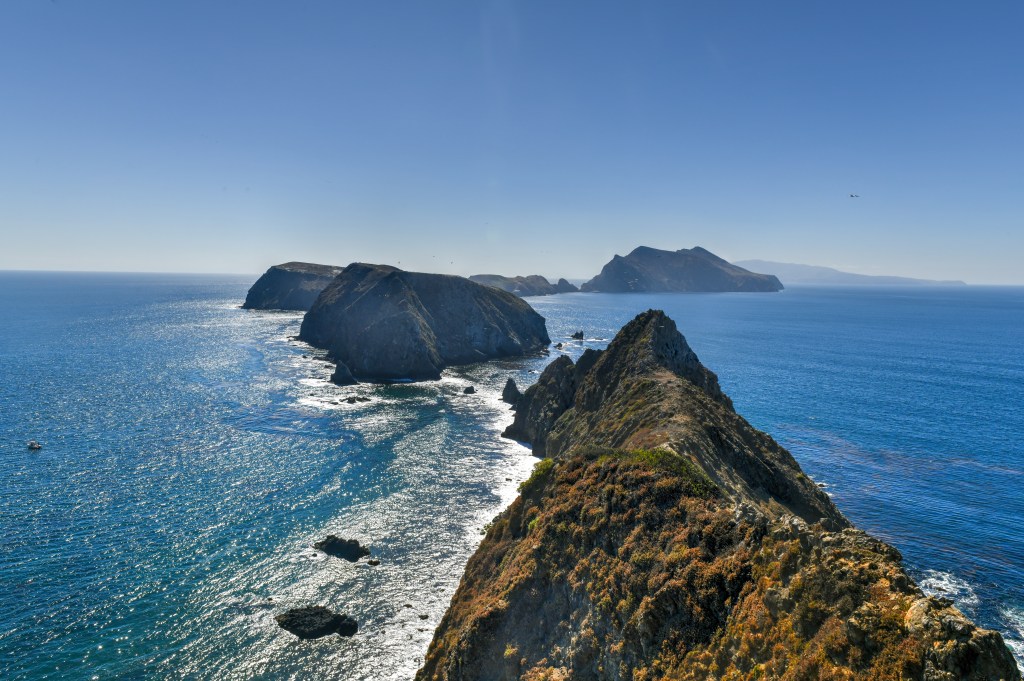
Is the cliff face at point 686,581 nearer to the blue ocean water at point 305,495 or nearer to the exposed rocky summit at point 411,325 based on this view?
the blue ocean water at point 305,495

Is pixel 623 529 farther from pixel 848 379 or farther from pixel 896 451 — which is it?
pixel 848 379

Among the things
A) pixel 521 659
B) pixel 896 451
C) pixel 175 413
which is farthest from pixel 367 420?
pixel 896 451

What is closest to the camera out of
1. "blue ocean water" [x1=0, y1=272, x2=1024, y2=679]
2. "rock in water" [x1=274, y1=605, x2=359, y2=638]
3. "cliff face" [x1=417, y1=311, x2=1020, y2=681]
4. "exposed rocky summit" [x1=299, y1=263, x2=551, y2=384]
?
"cliff face" [x1=417, y1=311, x2=1020, y2=681]

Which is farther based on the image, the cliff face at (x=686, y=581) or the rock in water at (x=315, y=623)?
the rock in water at (x=315, y=623)

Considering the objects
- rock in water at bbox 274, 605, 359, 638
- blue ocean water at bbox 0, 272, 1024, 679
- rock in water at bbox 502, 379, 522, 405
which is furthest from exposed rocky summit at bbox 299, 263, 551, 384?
rock in water at bbox 274, 605, 359, 638

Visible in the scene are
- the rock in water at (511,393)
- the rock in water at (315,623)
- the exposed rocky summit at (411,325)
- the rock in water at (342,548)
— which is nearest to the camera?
the rock in water at (315,623)

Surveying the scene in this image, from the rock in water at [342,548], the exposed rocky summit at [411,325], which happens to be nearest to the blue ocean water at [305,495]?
the rock in water at [342,548]

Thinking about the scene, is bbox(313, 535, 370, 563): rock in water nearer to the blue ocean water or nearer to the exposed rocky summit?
the blue ocean water
